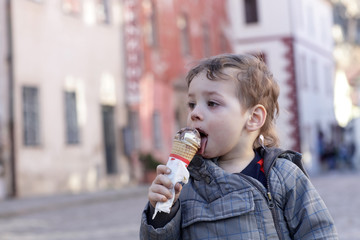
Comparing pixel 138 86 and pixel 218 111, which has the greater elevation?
pixel 138 86

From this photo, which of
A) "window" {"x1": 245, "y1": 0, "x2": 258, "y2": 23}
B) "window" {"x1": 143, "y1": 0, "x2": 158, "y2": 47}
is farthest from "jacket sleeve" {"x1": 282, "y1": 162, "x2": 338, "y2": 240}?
"window" {"x1": 245, "y1": 0, "x2": 258, "y2": 23}

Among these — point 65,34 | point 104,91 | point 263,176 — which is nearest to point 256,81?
point 263,176

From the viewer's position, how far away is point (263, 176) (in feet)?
9.27

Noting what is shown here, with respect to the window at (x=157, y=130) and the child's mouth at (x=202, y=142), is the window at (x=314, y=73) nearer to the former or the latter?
the window at (x=157, y=130)

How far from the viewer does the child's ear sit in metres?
2.85

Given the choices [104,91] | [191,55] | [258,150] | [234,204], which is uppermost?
[191,55]

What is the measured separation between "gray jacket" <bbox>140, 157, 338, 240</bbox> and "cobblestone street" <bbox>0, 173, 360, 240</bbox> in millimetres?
6442

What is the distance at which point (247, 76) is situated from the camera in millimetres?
2814

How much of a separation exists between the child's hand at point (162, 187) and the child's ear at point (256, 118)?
40cm

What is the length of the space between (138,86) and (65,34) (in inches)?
147

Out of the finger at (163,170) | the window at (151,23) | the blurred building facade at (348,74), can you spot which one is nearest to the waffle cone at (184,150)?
the finger at (163,170)

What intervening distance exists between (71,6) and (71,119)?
3.23 metres

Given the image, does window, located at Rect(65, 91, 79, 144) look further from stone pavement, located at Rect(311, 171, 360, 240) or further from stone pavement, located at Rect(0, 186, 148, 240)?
stone pavement, located at Rect(311, 171, 360, 240)

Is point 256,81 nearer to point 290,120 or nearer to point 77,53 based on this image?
point 77,53
